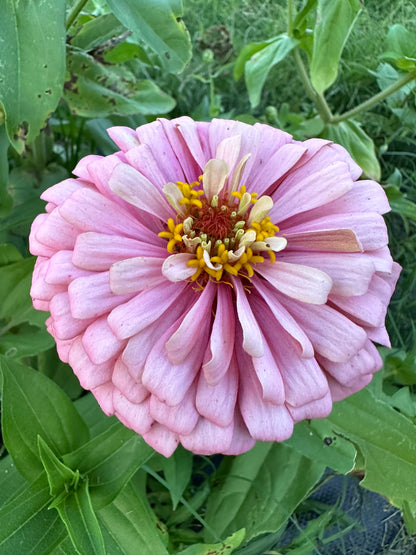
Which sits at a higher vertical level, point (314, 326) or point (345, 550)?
point (314, 326)

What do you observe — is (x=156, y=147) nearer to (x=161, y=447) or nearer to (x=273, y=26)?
(x=161, y=447)

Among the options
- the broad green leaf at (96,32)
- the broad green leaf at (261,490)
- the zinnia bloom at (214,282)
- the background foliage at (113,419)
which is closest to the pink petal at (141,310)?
the zinnia bloom at (214,282)

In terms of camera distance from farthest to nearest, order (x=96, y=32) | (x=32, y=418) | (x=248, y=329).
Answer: (x=96, y=32) < (x=32, y=418) < (x=248, y=329)

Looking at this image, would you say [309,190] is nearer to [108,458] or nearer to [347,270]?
[347,270]

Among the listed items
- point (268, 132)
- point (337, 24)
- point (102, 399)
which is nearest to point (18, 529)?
point (102, 399)

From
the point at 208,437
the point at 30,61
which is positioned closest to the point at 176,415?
the point at 208,437

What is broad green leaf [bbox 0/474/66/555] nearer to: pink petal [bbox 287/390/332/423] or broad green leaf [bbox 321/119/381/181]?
pink petal [bbox 287/390/332/423]
